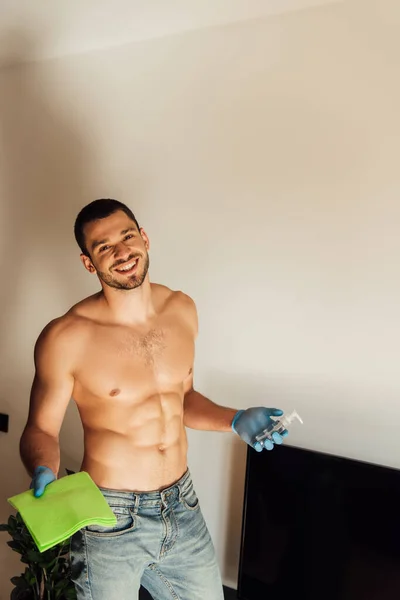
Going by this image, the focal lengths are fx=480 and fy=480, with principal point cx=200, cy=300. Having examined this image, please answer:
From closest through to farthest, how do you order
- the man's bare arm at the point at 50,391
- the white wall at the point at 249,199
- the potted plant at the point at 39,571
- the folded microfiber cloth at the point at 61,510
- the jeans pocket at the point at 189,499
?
the folded microfiber cloth at the point at 61,510 → the man's bare arm at the point at 50,391 → the jeans pocket at the point at 189,499 → the white wall at the point at 249,199 → the potted plant at the point at 39,571

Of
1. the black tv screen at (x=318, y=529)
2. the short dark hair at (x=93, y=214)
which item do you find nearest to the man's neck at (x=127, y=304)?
the short dark hair at (x=93, y=214)

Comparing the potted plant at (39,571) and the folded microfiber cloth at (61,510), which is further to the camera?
the potted plant at (39,571)

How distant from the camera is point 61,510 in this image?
0.93 metres

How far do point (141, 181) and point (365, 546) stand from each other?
52.2 inches

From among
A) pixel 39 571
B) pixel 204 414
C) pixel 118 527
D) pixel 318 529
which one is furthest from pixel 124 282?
pixel 39 571

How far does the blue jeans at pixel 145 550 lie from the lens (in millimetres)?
1107

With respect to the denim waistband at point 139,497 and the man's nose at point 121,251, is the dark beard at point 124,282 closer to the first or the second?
the man's nose at point 121,251

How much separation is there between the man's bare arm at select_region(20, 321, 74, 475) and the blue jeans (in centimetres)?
20

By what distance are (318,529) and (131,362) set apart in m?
0.71

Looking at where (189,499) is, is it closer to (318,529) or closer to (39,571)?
(318,529)

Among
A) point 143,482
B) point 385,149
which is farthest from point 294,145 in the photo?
point 143,482

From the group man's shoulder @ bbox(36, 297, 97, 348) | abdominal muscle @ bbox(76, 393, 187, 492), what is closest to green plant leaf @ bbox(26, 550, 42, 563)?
abdominal muscle @ bbox(76, 393, 187, 492)

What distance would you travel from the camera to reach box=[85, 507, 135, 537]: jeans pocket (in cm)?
111

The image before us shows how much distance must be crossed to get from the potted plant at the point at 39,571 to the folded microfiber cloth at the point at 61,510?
65cm
